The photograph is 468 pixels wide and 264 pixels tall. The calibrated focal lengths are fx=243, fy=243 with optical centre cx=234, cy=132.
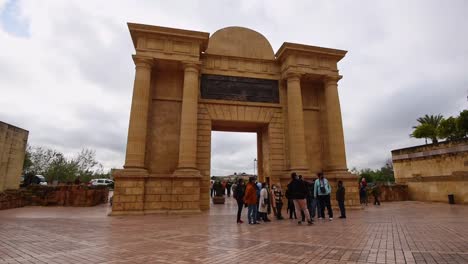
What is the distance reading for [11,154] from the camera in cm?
1636

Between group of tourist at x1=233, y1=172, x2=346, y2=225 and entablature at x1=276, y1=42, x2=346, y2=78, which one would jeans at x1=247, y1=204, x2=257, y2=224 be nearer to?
group of tourist at x1=233, y1=172, x2=346, y2=225

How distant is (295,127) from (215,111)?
200 inches

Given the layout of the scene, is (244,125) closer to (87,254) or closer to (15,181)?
(87,254)

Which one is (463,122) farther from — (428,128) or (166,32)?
(166,32)

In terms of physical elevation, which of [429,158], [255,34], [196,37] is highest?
[255,34]

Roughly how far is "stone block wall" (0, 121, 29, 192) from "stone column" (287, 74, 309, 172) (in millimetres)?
18233

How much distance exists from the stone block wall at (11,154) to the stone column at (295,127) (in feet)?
59.8

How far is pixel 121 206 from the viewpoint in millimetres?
11789

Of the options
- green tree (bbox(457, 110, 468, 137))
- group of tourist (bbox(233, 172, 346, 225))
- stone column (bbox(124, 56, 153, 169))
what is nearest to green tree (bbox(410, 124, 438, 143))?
green tree (bbox(457, 110, 468, 137))

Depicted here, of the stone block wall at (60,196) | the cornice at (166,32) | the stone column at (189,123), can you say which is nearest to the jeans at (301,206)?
the stone column at (189,123)

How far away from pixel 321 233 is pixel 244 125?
35.0 ft

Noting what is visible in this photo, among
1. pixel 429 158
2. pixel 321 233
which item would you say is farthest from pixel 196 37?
pixel 429 158

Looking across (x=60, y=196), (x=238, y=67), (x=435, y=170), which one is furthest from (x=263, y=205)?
(x=435, y=170)

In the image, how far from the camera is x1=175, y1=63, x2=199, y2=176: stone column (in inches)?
517
